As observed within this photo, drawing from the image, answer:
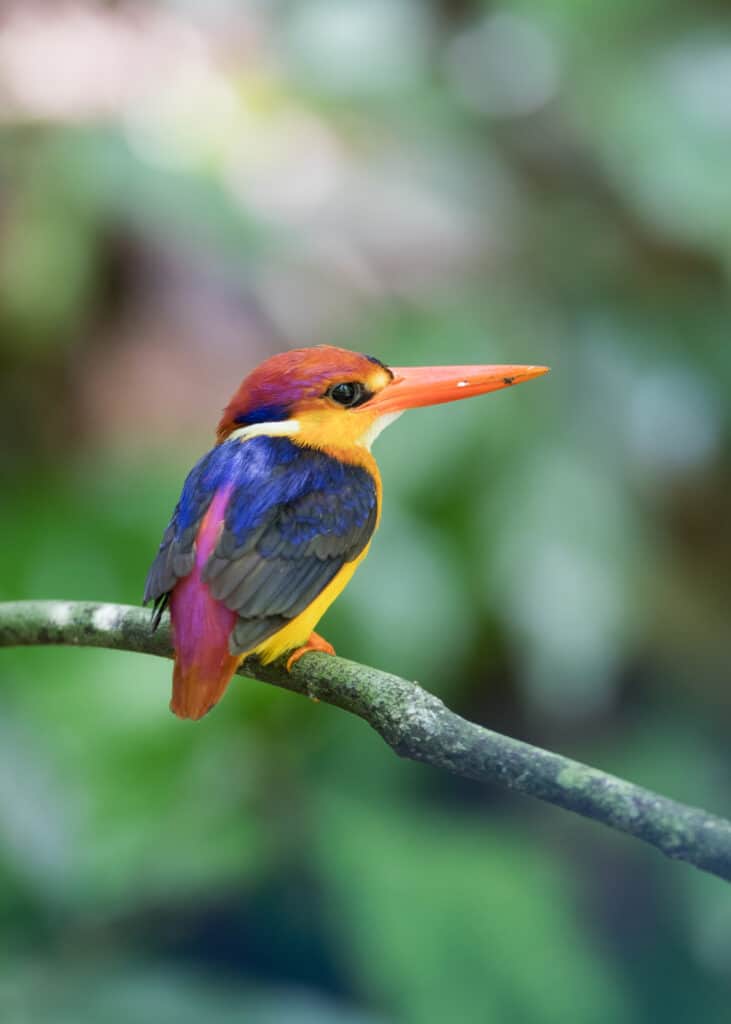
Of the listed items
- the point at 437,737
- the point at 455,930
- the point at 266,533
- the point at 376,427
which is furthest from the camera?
the point at 455,930

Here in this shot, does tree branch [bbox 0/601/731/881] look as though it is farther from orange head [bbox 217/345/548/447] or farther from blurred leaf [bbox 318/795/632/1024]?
blurred leaf [bbox 318/795/632/1024]

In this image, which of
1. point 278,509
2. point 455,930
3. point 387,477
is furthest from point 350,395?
point 455,930

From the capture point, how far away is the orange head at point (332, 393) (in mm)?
1001

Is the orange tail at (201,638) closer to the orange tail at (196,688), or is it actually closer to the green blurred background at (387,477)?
the orange tail at (196,688)

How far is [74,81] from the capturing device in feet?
10.2

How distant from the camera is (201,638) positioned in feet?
3.01

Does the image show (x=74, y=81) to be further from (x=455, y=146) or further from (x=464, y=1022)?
(x=464, y=1022)

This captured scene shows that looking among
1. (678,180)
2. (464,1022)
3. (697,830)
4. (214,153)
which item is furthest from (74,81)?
(697,830)

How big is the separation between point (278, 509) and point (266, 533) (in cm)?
3

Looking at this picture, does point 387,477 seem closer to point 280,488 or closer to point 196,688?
point 280,488

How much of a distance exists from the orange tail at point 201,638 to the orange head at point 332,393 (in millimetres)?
99

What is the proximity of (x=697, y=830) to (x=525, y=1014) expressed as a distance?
4.96ft

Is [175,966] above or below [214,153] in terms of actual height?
below

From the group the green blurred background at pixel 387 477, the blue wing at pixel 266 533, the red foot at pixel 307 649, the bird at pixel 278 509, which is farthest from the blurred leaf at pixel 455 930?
the blue wing at pixel 266 533
